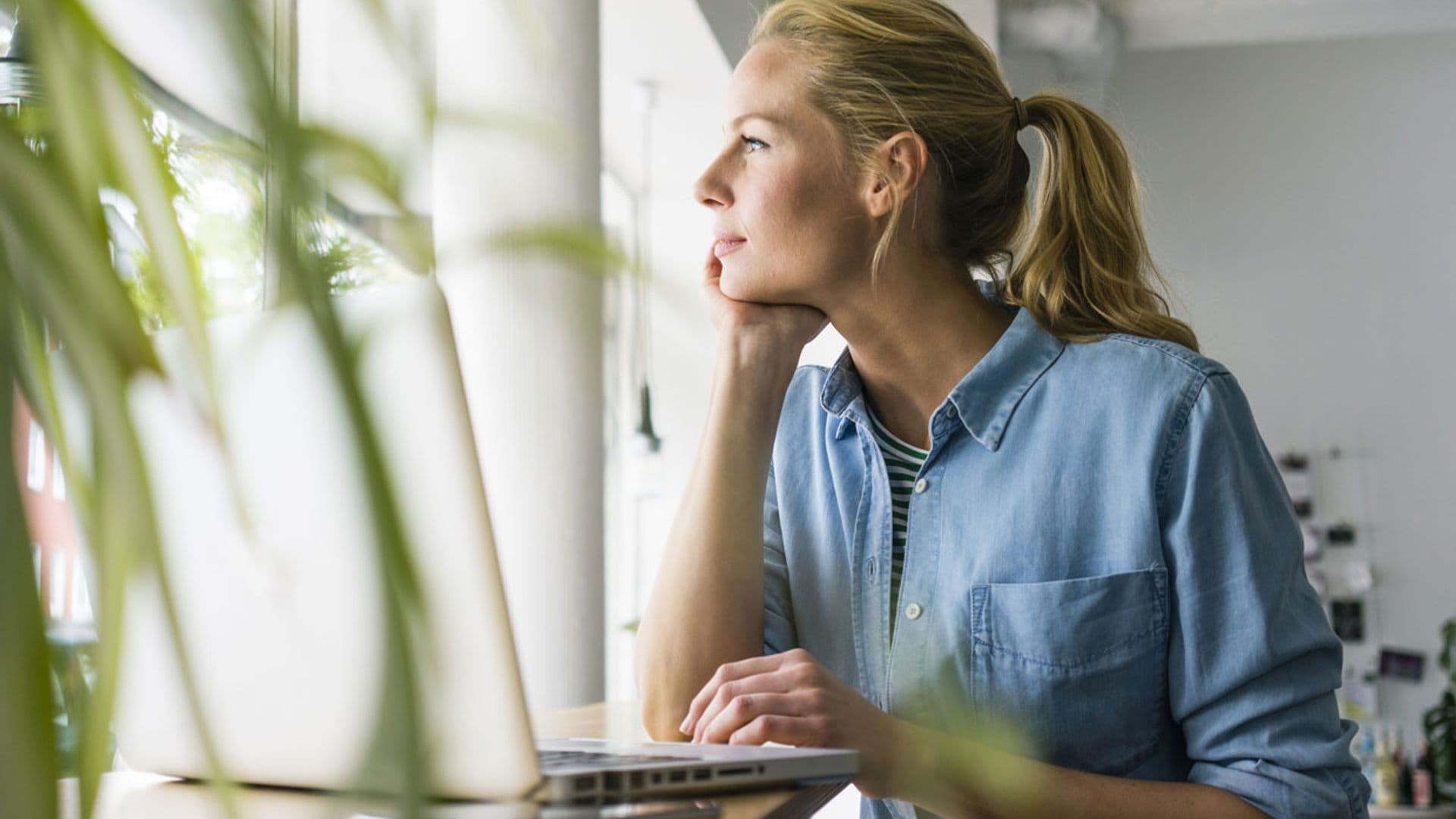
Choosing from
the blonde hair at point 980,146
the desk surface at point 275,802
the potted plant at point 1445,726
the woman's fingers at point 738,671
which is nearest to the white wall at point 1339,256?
the potted plant at point 1445,726

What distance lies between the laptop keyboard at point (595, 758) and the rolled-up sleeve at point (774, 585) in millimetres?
610

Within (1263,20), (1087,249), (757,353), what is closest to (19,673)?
(757,353)

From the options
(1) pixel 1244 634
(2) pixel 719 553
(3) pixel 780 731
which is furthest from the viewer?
(2) pixel 719 553

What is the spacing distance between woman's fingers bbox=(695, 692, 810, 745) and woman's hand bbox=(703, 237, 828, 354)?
20.9 inches

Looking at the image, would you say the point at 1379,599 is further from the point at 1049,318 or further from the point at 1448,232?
the point at 1049,318

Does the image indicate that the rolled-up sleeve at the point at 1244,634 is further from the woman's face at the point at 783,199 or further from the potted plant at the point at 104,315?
the potted plant at the point at 104,315

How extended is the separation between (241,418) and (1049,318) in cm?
121

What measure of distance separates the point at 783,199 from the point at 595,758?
30.3 inches

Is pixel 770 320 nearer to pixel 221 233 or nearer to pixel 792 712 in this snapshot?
pixel 792 712

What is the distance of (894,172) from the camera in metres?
1.36

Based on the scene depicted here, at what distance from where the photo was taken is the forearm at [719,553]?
1203mm

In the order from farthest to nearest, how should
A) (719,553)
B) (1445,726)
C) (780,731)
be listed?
(1445,726) → (719,553) → (780,731)

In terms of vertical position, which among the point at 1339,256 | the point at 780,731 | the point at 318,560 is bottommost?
the point at 780,731

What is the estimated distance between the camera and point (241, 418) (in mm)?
224
